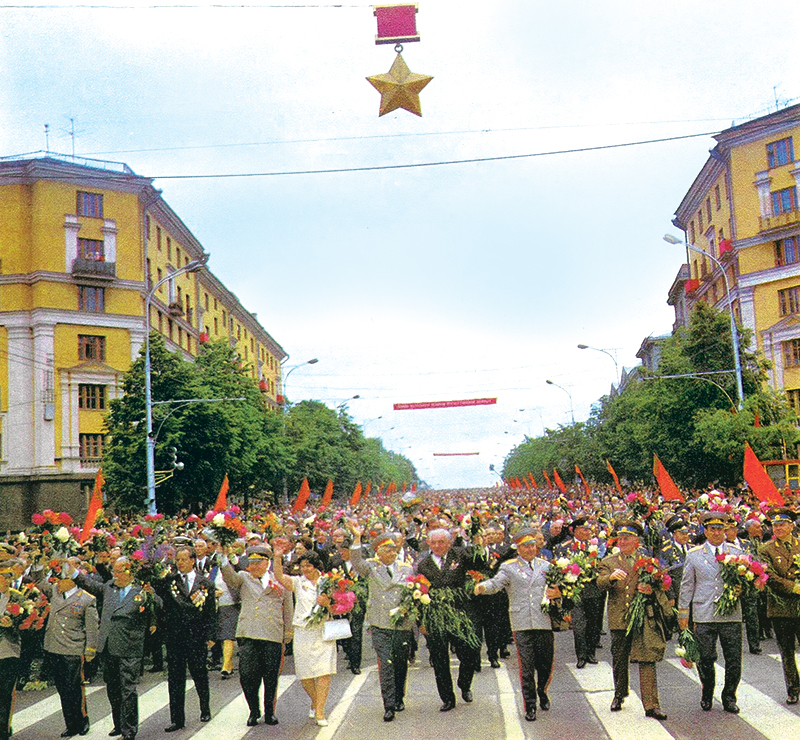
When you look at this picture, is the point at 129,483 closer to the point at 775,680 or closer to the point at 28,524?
the point at 28,524

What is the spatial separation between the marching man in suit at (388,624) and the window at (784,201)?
4976 cm

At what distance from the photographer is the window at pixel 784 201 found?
54.0 metres

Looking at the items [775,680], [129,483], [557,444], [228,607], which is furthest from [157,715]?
[557,444]

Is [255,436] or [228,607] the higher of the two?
[255,436]

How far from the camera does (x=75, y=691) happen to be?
30.6 feet

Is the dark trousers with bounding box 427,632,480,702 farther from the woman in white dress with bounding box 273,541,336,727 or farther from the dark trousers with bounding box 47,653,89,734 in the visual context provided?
the dark trousers with bounding box 47,653,89,734

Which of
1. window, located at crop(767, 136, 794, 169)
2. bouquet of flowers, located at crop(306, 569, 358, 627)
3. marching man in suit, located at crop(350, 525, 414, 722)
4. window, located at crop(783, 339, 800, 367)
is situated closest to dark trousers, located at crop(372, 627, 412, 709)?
marching man in suit, located at crop(350, 525, 414, 722)

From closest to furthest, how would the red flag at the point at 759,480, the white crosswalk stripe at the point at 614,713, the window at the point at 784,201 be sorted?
1. the white crosswalk stripe at the point at 614,713
2. the red flag at the point at 759,480
3. the window at the point at 784,201

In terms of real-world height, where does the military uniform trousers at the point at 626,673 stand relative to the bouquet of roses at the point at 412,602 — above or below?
below

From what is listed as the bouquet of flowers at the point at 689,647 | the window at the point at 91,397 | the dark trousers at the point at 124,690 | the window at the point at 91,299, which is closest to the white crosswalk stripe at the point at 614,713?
the bouquet of flowers at the point at 689,647

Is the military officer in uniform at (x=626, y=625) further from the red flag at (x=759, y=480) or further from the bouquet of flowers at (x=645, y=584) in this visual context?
the red flag at (x=759, y=480)

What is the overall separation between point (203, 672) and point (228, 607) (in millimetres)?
2704

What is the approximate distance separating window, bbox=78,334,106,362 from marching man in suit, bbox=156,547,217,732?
44.3 meters

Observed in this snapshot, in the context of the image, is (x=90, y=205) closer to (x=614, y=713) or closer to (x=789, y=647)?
(x=614, y=713)
